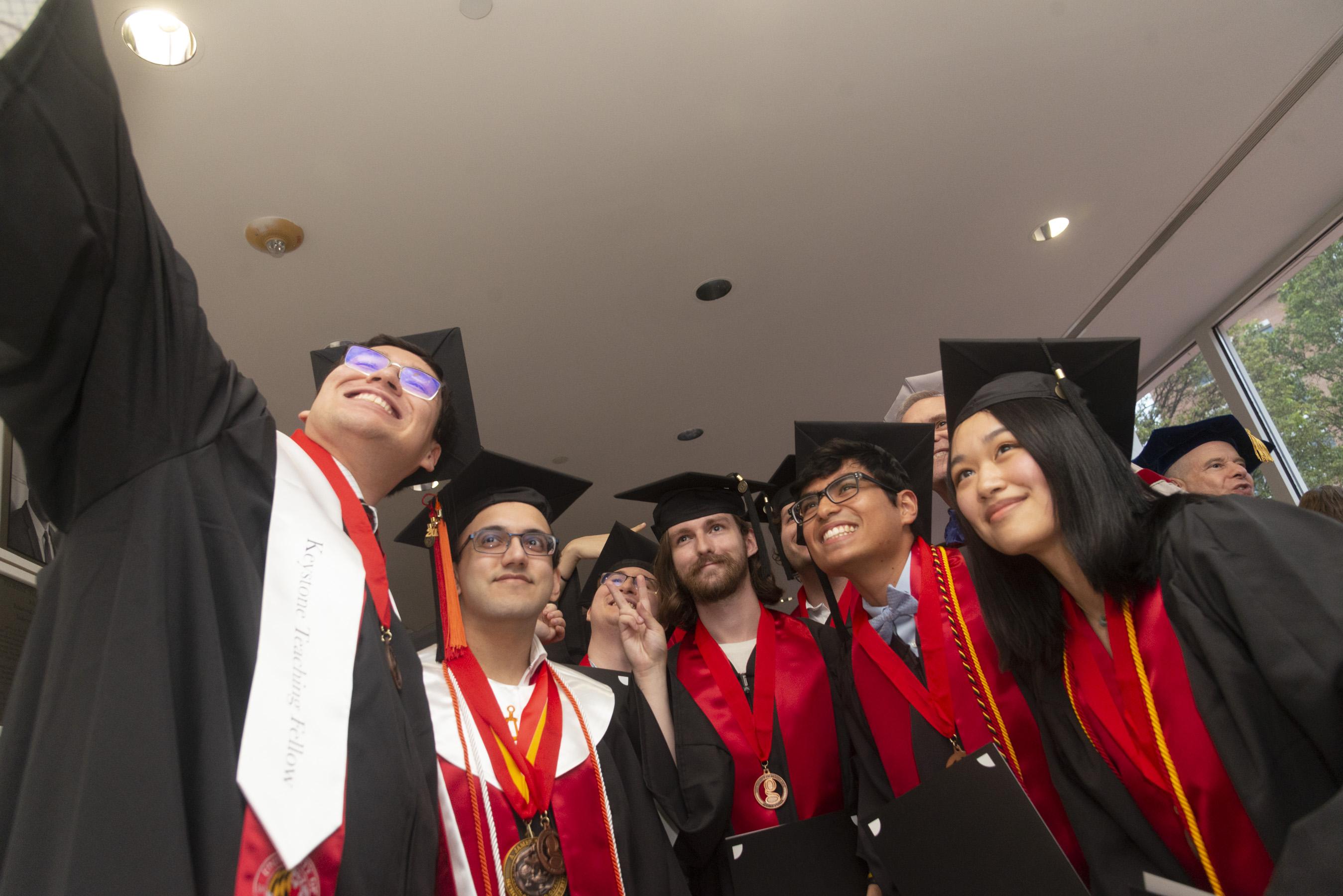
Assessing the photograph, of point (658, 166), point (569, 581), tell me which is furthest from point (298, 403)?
point (658, 166)

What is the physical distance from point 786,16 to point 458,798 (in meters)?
3.18

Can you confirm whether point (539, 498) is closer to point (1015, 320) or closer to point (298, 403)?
point (298, 403)

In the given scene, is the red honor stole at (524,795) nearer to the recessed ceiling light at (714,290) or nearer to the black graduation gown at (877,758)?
the black graduation gown at (877,758)

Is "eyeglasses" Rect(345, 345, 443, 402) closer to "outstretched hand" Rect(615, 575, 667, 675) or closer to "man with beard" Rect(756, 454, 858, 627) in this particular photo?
"outstretched hand" Rect(615, 575, 667, 675)

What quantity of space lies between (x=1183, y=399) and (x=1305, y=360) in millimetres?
1099

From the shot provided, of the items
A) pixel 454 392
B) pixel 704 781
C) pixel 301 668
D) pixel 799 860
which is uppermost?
pixel 454 392

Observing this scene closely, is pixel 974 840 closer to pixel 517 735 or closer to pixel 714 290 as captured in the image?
pixel 517 735

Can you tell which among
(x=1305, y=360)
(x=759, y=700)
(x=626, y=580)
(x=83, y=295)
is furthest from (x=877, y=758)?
(x=1305, y=360)

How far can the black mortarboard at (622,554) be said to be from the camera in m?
3.90

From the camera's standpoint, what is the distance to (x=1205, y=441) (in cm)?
393

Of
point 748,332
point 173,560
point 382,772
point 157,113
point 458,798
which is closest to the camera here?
point 173,560

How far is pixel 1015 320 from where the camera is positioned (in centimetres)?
557

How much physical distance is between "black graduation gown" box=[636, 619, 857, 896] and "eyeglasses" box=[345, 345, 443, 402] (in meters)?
1.38

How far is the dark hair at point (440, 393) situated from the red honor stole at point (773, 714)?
4.25 feet
